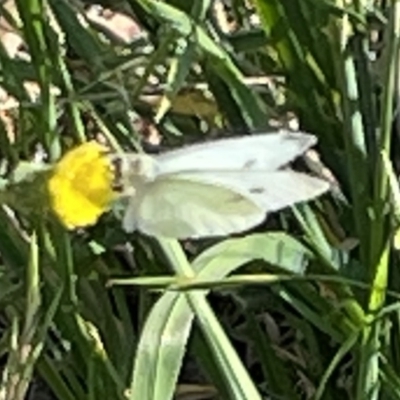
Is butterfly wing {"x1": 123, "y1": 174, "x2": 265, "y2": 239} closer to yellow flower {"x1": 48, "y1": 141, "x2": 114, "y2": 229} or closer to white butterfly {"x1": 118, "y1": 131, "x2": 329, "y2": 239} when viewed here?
white butterfly {"x1": 118, "y1": 131, "x2": 329, "y2": 239}

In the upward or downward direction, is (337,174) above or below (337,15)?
below

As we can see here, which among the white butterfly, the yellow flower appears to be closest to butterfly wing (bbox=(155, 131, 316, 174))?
the white butterfly

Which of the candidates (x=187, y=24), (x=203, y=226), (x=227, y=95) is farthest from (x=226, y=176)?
(x=227, y=95)

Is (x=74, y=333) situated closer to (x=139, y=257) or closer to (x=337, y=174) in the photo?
(x=139, y=257)

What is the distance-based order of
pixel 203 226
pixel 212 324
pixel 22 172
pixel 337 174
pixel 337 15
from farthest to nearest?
pixel 337 174, pixel 337 15, pixel 212 324, pixel 203 226, pixel 22 172

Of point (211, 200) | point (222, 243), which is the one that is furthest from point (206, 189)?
point (222, 243)

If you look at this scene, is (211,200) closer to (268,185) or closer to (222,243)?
(268,185)
